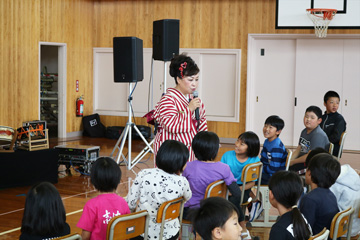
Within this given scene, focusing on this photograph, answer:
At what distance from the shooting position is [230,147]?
1073 cm

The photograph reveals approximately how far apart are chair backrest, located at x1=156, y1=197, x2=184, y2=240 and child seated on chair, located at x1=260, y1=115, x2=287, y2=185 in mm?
1832

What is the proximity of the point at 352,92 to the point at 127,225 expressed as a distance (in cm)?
852

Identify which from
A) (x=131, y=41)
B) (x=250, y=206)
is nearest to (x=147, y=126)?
(x=131, y=41)

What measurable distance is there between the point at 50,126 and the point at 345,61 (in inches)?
249

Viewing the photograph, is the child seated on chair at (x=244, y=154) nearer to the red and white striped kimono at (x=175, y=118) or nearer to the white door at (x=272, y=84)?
the red and white striped kimono at (x=175, y=118)

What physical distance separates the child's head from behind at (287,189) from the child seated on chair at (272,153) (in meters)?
2.21

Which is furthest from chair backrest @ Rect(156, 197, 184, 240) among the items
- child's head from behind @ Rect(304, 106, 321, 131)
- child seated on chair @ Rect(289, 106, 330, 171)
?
child's head from behind @ Rect(304, 106, 321, 131)

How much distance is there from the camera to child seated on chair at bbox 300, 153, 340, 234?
3.30m

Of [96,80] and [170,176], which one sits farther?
[96,80]

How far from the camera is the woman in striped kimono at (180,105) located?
13.7ft

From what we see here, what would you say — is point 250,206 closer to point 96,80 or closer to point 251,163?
point 251,163

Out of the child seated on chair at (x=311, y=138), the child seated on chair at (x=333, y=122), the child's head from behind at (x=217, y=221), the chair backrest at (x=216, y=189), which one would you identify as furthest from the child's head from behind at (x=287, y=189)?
the child seated on chair at (x=333, y=122)

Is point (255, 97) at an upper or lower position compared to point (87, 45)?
lower

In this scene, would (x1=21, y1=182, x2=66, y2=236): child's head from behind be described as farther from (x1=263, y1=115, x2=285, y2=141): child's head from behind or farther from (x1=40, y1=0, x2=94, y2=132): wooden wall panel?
(x1=40, y1=0, x2=94, y2=132): wooden wall panel
